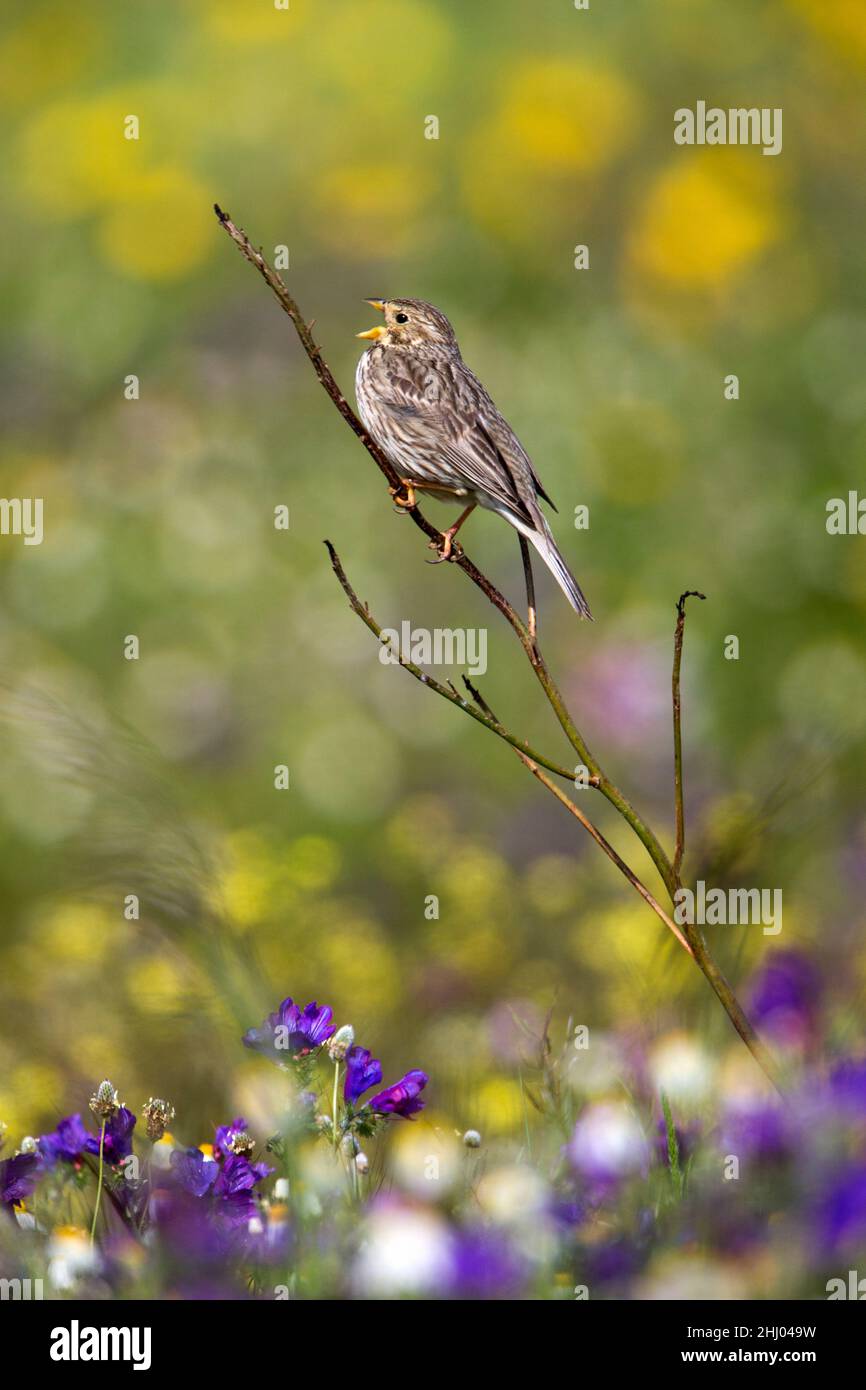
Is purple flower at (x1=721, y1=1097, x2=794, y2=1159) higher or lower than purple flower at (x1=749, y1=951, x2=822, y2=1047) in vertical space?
lower

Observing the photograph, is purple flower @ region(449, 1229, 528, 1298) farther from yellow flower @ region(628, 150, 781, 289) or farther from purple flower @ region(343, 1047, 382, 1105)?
yellow flower @ region(628, 150, 781, 289)

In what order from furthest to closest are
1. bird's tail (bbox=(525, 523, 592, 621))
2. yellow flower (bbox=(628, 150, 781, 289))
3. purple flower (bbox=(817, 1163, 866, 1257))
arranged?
1. yellow flower (bbox=(628, 150, 781, 289))
2. bird's tail (bbox=(525, 523, 592, 621))
3. purple flower (bbox=(817, 1163, 866, 1257))

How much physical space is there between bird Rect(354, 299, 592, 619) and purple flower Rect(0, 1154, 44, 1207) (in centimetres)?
137

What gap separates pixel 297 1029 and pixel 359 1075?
14 cm

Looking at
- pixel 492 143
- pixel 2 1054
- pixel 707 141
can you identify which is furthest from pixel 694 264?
pixel 2 1054

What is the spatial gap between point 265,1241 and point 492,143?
6.68 meters

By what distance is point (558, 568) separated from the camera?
9.64 ft

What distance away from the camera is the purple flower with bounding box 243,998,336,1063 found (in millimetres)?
1698

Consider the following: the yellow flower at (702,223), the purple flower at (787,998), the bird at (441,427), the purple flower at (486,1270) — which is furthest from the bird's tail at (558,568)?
the yellow flower at (702,223)

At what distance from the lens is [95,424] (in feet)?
21.8

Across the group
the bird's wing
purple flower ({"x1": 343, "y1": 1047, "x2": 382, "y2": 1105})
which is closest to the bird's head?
the bird's wing

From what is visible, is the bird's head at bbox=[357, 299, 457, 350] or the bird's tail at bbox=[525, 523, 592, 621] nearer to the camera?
the bird's tail at bbox=[525, 523, 592, 621]

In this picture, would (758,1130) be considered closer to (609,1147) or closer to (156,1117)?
(609,1147)

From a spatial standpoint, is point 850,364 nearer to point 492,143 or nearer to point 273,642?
point 492,143
